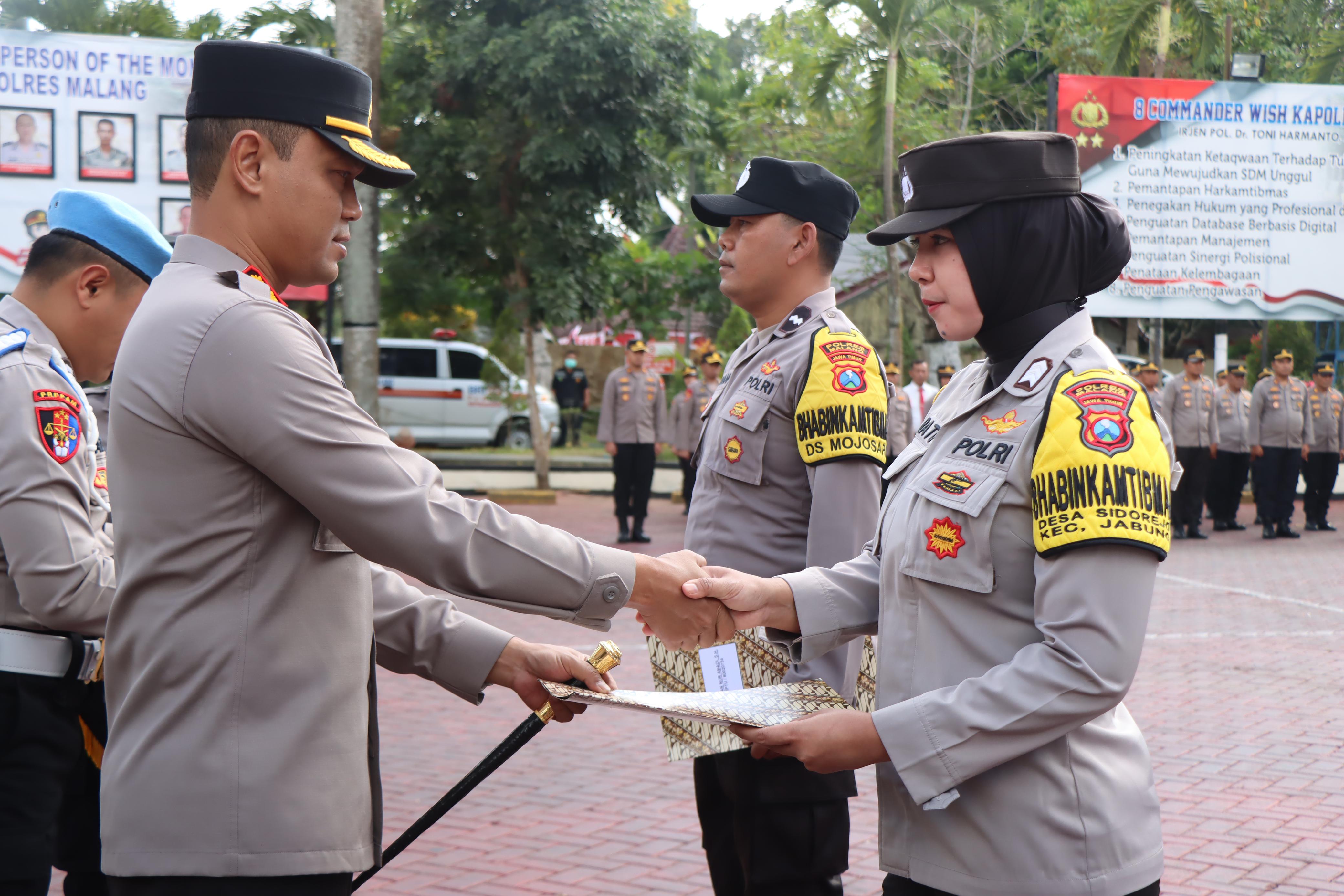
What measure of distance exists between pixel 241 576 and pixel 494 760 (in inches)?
25.0

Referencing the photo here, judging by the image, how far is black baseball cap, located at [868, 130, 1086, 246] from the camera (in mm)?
2041

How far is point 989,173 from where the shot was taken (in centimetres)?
205

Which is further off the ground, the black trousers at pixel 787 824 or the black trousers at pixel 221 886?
the black trousers at pixel 221 886

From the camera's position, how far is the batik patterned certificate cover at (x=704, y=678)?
273 centimetres

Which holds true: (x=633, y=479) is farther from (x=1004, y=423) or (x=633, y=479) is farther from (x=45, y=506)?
(x=1004, y=423)

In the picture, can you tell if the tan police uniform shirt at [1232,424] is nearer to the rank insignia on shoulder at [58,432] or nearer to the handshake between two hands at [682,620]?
the handshake between two hands at [682,620]

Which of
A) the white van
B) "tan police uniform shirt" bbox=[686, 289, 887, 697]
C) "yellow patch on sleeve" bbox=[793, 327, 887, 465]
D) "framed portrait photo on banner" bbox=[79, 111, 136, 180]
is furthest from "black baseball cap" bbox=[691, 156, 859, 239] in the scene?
the white van

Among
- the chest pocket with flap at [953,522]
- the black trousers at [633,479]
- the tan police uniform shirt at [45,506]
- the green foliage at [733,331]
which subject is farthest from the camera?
the green foliage at [733,331]

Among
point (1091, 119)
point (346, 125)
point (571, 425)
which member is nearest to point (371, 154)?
point (346, 125)

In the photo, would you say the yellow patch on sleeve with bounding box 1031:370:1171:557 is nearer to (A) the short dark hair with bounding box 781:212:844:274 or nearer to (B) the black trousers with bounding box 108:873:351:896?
(B) the black trousers with bounding box 108:873:351:896

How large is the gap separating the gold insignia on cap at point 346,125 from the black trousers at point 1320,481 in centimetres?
1640

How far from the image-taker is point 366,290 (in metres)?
8.25

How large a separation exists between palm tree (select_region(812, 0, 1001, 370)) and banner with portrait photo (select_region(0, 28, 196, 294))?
8.18 metres

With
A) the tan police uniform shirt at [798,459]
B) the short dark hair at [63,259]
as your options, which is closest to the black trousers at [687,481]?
the tan police uniform shirt at [798,459]
